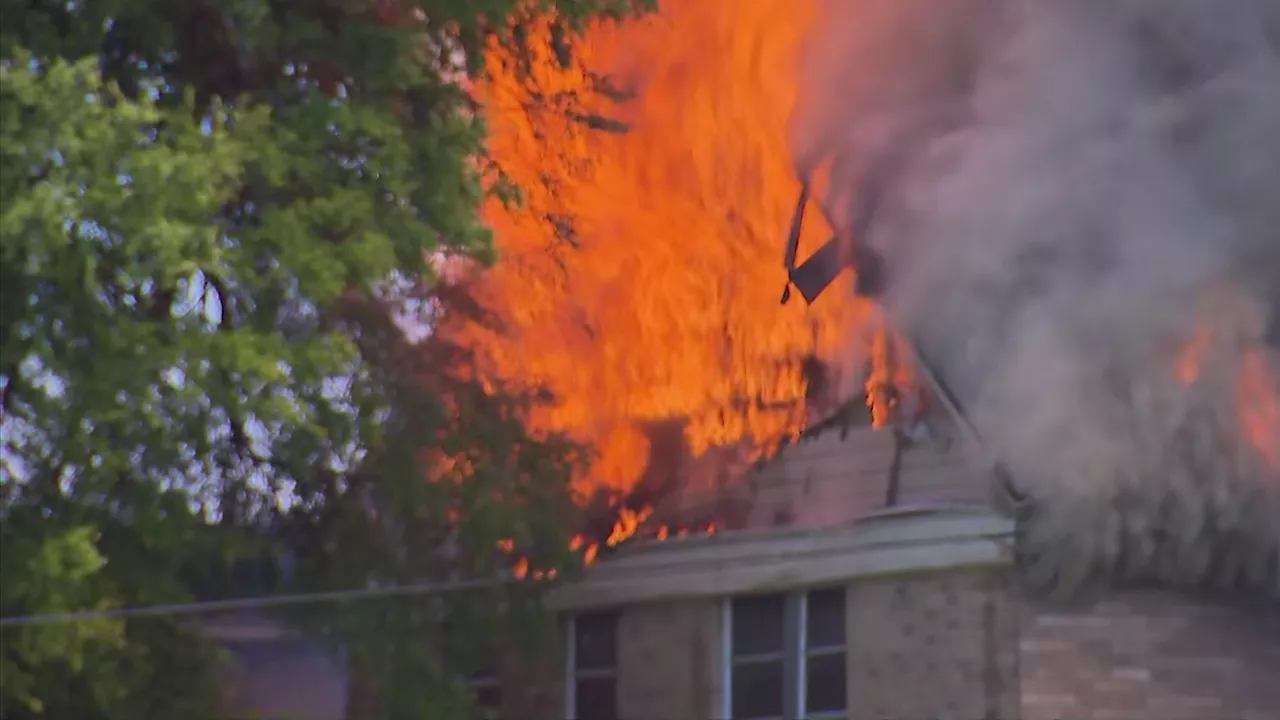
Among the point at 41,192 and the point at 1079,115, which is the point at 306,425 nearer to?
the point at 41,192

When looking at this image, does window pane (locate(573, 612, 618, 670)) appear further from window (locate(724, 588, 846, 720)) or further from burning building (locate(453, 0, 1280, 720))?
window (locate(724, 588, 846, 720))

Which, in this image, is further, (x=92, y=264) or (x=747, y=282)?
(x=747, y=282)

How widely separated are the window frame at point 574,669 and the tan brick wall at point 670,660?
0.07 feet

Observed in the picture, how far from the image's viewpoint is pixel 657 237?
294 inches

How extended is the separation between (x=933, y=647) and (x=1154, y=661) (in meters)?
0.81

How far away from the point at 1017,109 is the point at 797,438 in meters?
1.58

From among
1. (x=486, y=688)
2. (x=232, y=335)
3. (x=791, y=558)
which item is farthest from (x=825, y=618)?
(x=232, y=335)

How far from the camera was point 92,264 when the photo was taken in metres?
5.19

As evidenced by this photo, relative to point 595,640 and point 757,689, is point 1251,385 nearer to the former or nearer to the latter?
point 757,689

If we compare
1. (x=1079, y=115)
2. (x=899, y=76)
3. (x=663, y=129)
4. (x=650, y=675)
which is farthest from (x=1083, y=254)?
(x=650, y=675)

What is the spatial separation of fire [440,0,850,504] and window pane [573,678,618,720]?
83 cm

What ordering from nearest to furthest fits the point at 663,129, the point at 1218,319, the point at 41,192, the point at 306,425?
the point at 41,192 → the point at 306,425 → the point at 1218,319 → the point at 663,129

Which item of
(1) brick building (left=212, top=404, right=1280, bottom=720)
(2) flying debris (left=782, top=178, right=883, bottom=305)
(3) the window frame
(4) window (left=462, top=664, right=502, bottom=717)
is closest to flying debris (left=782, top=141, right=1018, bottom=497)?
(2) flying debris (left=782, top=178, right=883, bottom=305)

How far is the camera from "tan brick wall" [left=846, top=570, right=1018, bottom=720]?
21.2 ft
